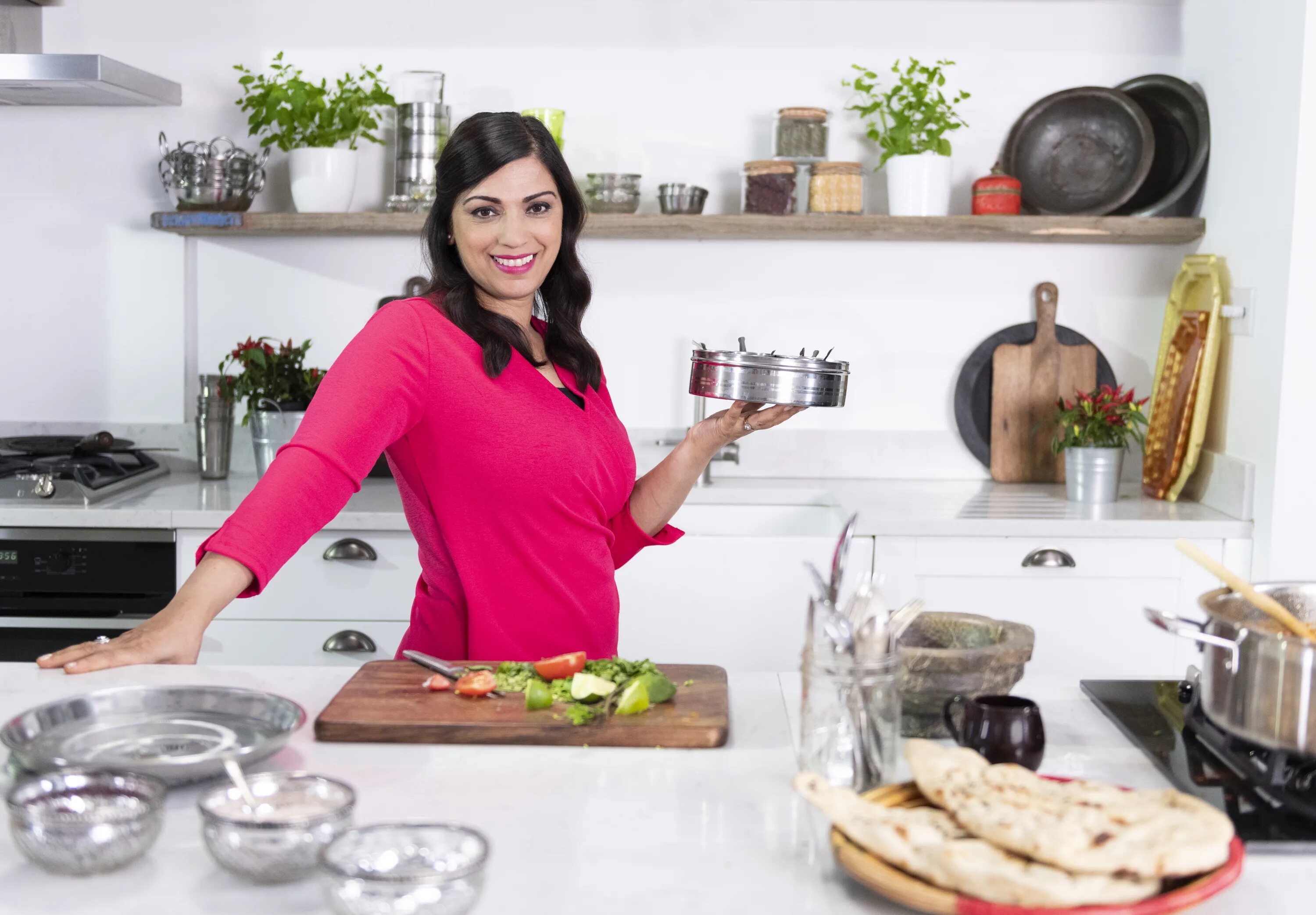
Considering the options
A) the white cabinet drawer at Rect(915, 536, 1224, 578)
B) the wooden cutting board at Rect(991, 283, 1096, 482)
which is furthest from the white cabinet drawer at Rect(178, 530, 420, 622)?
the wooden cutting board at Rect(991, 283, 1096, 482)

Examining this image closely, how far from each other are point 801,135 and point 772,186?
0.17 m

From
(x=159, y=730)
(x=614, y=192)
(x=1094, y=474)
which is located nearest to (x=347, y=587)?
(x=614, y=192)

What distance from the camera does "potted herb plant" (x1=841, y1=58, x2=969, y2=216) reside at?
10.3ft

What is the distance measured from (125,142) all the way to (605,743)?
2.71 m

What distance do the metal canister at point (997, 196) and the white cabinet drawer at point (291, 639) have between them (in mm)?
1772

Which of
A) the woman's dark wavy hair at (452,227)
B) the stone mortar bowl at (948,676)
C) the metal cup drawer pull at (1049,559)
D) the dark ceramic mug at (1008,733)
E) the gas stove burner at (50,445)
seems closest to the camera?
the dark ceramic mug at (1008,733)

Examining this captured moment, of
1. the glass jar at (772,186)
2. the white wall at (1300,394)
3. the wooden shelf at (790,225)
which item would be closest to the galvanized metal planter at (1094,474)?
the white wall at (1300,394)

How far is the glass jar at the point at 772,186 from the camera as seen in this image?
316 centimetres

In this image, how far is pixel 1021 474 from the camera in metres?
3.34

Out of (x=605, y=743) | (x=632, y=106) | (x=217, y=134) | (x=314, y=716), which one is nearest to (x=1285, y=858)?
(x=605, y=743)

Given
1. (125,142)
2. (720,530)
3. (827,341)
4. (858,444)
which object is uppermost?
(125,142)

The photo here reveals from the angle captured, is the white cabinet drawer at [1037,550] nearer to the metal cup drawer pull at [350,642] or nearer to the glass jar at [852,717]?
the metal cup drawer pull at [350,642]

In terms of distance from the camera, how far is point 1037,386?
11.0ft

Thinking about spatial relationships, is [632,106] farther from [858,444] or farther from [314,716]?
[314,716]
